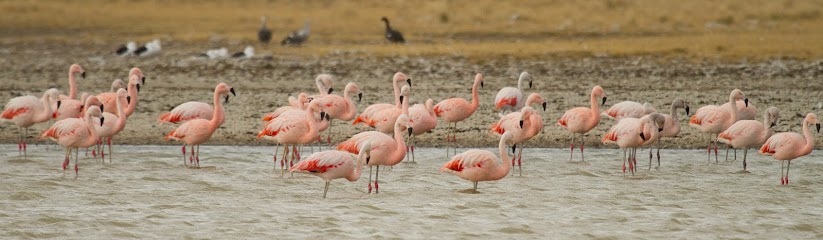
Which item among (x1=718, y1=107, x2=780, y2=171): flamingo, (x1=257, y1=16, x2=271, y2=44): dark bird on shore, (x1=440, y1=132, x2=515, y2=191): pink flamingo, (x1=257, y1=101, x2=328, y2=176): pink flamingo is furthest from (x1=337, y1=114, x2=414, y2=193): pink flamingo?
(x1=257, y1=16, x2=271, y2=44): dark bird on shore

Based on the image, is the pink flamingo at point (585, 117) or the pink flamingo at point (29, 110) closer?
the pink flamingo at point (585, 117)

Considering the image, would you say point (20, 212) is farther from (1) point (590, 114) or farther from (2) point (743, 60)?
(2) point (743, 60)

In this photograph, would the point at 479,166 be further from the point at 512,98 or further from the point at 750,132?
the point at 512,98

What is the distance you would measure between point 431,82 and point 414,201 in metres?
8.01

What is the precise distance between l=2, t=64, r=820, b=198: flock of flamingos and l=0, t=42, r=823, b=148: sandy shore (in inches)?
42.4

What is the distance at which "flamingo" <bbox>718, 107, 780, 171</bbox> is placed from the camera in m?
11.8

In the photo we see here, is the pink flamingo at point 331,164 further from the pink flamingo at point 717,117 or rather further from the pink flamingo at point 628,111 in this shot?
the pink flamingo at point 717,117

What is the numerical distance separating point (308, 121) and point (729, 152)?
4.97 meters

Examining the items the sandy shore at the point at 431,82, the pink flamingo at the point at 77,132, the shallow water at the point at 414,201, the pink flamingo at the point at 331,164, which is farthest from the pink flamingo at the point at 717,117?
the pink flamingo at the point at 77,132

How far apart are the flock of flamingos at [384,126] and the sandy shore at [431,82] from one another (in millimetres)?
1076

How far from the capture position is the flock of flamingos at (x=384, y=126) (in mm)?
10352

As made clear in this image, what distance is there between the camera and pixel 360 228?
Answer: 9148mm

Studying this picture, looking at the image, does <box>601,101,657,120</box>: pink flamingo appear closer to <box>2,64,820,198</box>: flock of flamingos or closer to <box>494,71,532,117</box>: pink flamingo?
<box>2,64,820,198</box>: flock of flamingos

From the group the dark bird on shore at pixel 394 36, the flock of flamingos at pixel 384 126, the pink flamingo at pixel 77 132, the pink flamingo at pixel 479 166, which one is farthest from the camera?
the dark bird on shore at pixel 394 36
